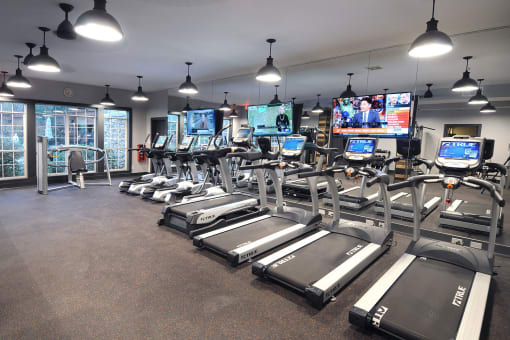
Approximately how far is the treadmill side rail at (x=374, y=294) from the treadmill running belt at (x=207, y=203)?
2763mm

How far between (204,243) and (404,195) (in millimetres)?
3969

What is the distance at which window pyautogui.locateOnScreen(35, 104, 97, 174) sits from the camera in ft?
26.8

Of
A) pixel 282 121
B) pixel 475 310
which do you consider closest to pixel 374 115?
pixel 282 121

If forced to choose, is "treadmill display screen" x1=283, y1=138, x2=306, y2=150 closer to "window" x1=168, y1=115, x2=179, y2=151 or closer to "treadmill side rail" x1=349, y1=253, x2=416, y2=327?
"treadmill side rail" x1=349, y1=253, x2=416, y2=327

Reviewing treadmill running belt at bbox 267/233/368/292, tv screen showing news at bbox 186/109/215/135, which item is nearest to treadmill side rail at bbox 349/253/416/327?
treadmill running belt at bbox 267/233/368/292

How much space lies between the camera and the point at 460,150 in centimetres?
308

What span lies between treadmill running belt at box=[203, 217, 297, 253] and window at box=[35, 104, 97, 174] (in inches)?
275

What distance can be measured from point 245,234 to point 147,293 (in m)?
1.47

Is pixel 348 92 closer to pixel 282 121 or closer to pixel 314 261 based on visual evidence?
pixel 282 121

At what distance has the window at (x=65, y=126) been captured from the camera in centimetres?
816

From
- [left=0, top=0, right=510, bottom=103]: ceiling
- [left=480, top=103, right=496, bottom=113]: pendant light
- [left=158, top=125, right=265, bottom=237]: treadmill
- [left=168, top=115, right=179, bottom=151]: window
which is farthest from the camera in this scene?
[left=168, top=115, right=179, bottom=151]: window

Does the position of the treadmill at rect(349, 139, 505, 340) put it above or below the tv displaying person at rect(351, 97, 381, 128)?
below

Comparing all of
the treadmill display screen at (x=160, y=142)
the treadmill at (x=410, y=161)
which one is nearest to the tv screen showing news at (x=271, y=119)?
the treadmill at (x=410, y=161)

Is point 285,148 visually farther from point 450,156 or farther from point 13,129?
point 13,129
